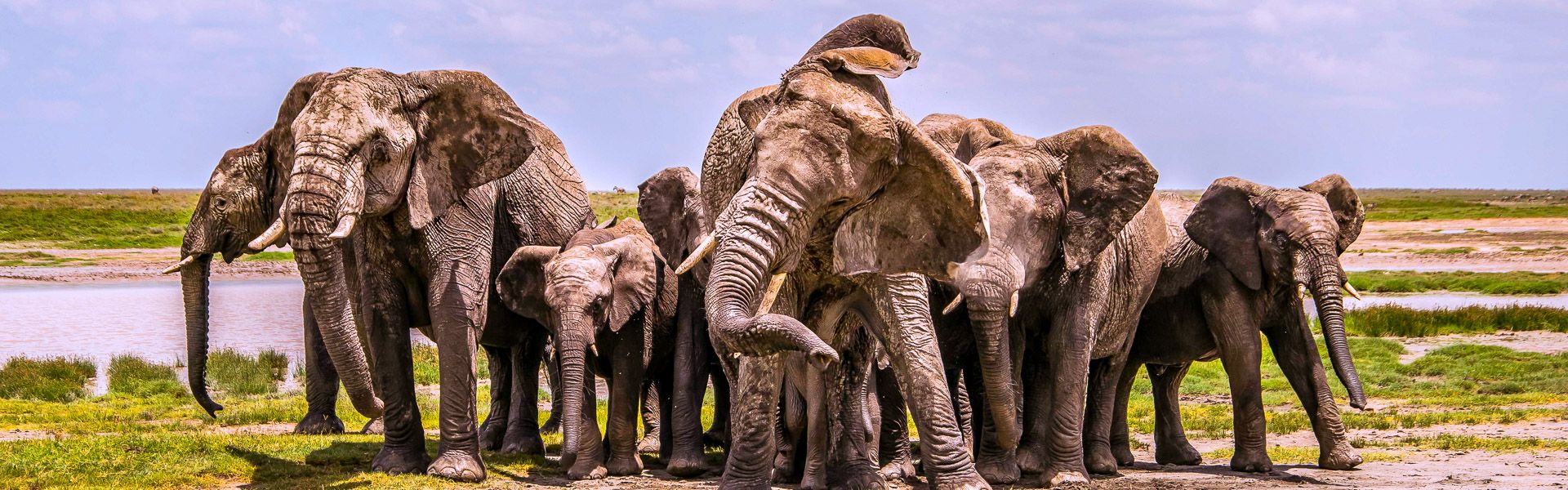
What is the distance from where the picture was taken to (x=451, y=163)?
391 inches

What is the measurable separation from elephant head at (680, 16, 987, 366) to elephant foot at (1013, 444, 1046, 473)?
3.33m

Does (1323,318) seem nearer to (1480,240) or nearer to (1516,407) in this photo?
(1516,407)

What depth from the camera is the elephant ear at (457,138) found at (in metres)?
9.76

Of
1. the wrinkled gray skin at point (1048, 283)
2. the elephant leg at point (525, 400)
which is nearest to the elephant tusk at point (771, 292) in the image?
the wrinkled gray skin at point (1048, 283)

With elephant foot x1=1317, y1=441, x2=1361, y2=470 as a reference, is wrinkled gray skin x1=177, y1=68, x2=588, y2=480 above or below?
above

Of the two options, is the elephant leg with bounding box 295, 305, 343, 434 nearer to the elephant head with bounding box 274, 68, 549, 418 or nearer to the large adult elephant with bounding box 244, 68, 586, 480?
the large adult elephant with bounding box 244, 68, 586, 480

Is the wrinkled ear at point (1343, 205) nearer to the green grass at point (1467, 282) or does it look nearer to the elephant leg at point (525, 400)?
the elephant leg at point (525, 400)

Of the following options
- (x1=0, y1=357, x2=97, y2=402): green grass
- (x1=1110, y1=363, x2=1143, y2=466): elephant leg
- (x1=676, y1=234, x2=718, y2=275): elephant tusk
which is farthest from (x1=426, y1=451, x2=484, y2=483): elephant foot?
(x1=0, y1=357, x2=97, y2=402): green grass

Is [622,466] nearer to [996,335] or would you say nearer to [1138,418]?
[996,335]

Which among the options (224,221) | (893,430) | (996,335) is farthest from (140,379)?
(996,335)

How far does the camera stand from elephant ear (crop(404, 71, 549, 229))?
32.0ft

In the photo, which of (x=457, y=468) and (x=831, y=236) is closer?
(x=831, y=236)

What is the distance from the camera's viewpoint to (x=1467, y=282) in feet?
119

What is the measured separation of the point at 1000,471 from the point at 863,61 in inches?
134
